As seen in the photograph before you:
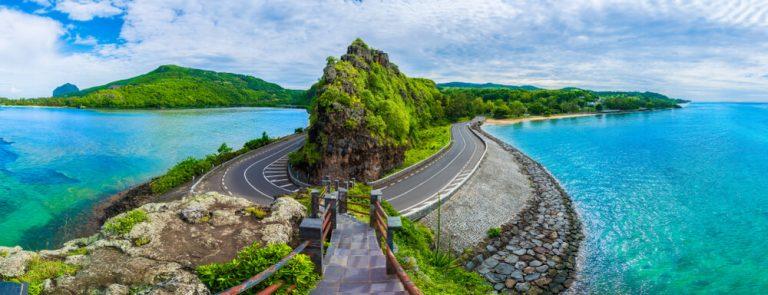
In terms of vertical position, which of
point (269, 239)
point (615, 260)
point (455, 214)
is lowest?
point (615, 260)

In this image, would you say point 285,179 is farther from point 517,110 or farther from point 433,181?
point 517,110

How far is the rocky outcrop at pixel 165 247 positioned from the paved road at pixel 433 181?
1496cm

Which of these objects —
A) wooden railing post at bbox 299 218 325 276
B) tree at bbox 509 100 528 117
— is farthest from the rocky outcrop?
tree at bbox 509 100 528 117

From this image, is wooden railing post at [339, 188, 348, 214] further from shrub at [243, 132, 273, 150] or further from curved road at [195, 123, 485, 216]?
shrub at [243, 132, 273, 150]

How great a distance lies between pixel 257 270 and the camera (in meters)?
6.54

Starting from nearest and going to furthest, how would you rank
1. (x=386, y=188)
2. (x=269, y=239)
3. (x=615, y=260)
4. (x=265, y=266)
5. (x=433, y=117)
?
1. (x=265, y=266)
2. (x=269, y=239)
3. (x=615, y=260)
4. (x=386, y=188)
5. (x=433, y=117)

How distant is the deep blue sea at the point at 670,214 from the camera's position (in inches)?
861

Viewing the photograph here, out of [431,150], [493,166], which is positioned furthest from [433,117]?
[493,166]

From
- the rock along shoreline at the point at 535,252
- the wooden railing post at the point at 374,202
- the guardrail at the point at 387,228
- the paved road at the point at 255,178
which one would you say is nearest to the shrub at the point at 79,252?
the guardrail at the point at 387,228

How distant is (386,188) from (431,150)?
70.7 feet

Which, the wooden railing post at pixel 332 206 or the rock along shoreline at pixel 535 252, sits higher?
the wooden railing post at pixel 332 206

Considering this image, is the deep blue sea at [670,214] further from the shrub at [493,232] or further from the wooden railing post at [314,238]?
the wooden railing post at [314,238]

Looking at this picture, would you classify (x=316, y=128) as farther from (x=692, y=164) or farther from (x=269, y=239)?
(x=692, y=164)

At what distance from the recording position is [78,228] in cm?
3005
